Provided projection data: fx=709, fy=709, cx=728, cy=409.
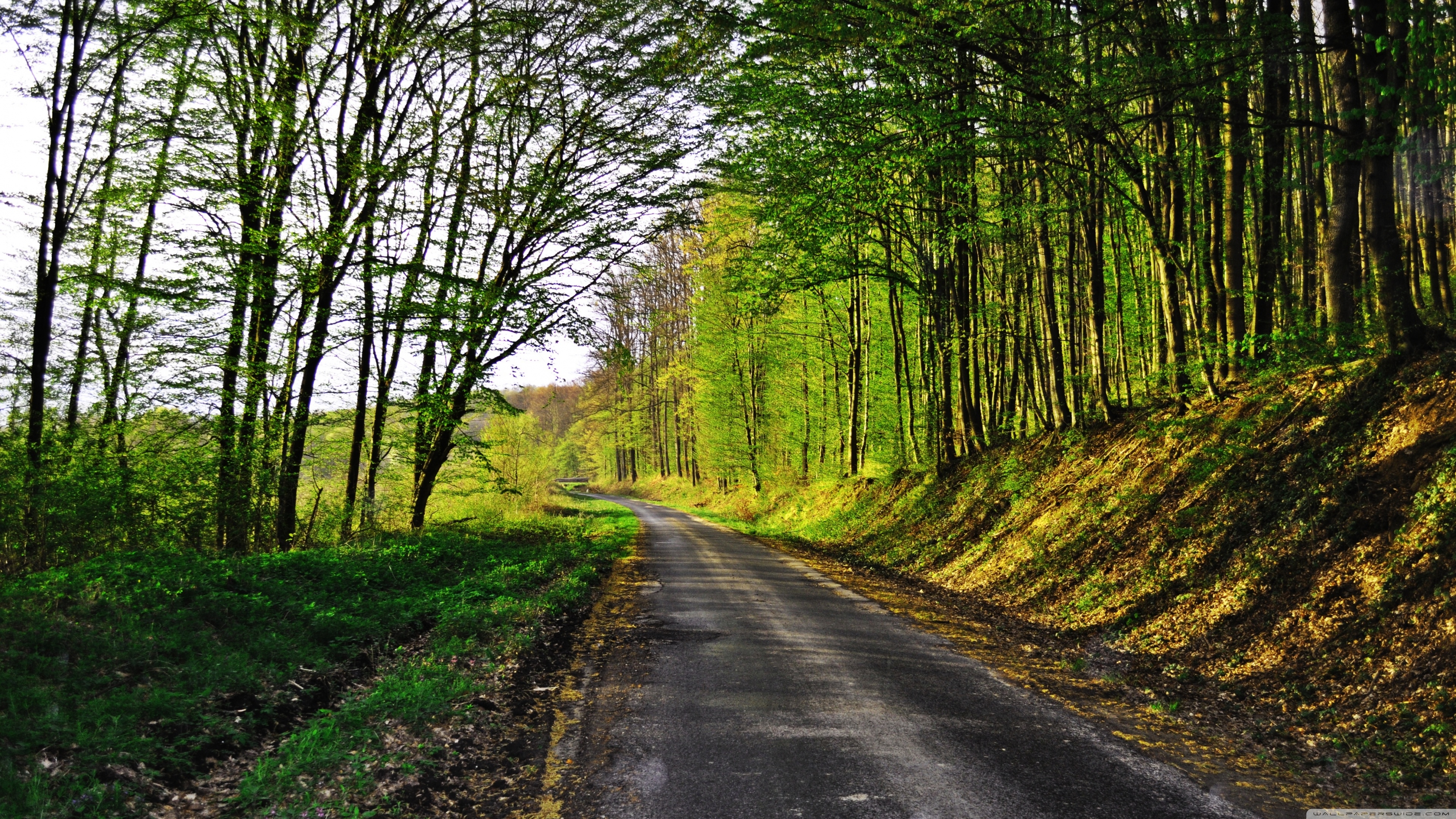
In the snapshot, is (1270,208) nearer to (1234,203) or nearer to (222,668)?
(1234,203)

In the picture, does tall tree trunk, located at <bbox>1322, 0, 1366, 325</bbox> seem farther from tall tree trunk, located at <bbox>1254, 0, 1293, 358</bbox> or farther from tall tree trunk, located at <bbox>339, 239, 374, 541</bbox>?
tall tree trunk, located at <bbox>339, 239, 374, 541</bbox>

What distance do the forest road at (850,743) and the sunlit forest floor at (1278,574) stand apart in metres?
1.02

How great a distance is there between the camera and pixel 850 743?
15.6 feet

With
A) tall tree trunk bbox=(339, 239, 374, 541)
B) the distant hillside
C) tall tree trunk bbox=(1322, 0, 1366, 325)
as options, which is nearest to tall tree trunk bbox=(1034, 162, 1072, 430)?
tall tree trunk bbox=(1322, 0, 1366, 325)

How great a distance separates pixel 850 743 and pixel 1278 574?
15.3ft

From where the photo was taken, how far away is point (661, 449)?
55406mm

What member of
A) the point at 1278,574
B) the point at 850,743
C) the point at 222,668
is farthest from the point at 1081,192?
the point at 222,668

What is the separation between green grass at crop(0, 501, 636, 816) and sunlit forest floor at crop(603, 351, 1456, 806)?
5702 millimetres

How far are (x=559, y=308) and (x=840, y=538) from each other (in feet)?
32.0

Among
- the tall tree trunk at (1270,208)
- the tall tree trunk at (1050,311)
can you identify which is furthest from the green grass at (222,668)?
the tall tree trunk at (1050,311)

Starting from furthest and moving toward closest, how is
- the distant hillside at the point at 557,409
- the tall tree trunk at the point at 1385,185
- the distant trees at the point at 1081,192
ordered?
1. the distant hillside at the point at 557,409
2. the distant trees at the point at 1081,192
3. the tall tree trunk at the point at 1385,185

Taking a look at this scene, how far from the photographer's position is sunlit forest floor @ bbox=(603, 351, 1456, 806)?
471cm

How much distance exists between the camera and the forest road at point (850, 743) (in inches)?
153

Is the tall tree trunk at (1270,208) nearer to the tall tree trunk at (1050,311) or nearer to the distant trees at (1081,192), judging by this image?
the distant trees at (1081,192)
